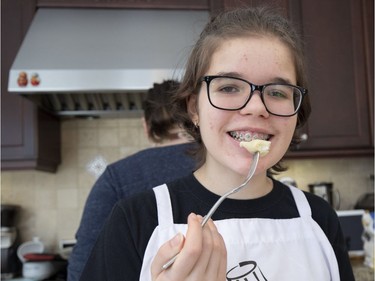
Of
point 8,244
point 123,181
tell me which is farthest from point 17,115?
point 123,181

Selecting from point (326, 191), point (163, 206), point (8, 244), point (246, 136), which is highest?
point (246, 136)

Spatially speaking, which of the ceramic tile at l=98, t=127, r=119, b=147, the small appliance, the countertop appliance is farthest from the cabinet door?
the countertop appliance

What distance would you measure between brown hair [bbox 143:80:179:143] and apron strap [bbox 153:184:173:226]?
0.39m

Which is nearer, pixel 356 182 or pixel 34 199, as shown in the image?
pixel 34 199

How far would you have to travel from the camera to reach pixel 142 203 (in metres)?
0.61

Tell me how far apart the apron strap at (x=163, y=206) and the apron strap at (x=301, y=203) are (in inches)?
8.7

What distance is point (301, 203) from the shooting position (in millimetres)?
650

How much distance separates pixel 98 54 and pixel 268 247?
1167mm

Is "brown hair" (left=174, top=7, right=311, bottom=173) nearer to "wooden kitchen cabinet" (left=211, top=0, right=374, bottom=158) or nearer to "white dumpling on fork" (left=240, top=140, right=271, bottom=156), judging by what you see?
"white dumpling on fork" (left=240, top=140, right=271, bottom=156)

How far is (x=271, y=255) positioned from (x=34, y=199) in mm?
1601

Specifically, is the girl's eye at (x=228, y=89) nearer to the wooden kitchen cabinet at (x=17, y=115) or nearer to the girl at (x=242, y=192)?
the girl at (x=242, y=192)

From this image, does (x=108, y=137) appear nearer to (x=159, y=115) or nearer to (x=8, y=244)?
(x=8, y=244)

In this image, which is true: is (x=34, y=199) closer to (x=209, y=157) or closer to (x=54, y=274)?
(x=54, y=274)

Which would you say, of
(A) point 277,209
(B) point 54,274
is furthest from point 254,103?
(B) point 54,274
